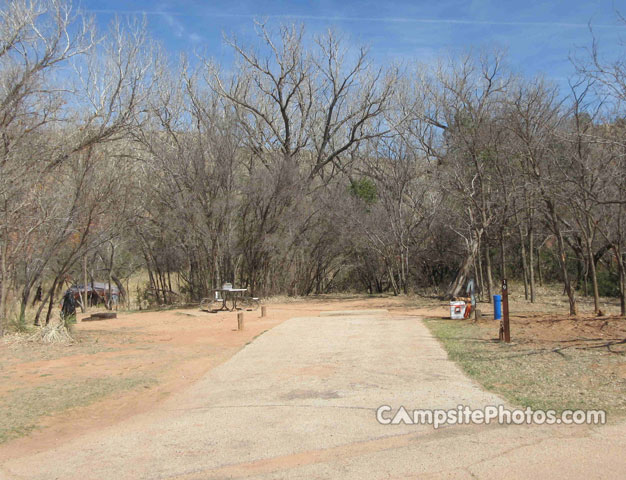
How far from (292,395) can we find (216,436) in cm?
178

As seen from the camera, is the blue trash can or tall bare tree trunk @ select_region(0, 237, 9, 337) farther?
the blue trash can

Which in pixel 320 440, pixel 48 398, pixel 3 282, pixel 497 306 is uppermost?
pixel 3 282

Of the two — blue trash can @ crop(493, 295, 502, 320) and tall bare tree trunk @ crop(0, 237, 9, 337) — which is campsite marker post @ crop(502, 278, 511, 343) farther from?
tall bare tree trunk @ crop(0, 237, 9, 337)

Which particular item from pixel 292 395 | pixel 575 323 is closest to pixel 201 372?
pixel 292 395

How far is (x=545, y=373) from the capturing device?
8.19 meters

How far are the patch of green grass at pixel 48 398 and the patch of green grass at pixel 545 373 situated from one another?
506cm

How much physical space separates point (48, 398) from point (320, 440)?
14.3 feet

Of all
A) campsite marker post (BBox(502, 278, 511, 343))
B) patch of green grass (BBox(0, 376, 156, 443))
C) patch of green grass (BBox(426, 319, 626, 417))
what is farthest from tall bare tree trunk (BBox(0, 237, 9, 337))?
campsite marker post (BBox(502, 278, 511, 343))

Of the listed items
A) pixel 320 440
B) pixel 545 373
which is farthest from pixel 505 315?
pixel 320 440

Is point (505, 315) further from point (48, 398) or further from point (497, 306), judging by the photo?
point (48, 398)

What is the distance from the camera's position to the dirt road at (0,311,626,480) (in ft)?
16.0

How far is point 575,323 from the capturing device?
527 inches

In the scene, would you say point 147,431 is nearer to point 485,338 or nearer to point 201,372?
point 201,372

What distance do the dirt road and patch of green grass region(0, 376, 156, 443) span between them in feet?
3.20
